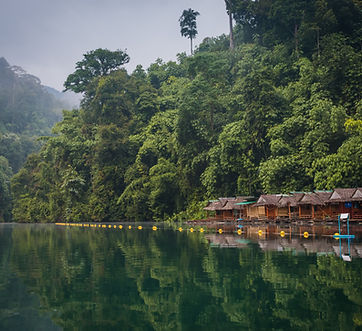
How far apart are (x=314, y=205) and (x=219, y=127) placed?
19353mm

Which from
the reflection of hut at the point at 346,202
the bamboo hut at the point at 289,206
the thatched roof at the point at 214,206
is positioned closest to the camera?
the reflection of hut at the point at 346,202

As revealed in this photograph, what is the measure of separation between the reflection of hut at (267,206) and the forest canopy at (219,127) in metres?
1.72

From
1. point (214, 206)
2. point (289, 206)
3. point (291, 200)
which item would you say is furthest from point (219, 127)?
point (291, 200)

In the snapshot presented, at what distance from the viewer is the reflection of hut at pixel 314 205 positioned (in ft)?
106

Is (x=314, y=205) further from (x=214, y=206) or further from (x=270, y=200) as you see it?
(x=214, y=206)

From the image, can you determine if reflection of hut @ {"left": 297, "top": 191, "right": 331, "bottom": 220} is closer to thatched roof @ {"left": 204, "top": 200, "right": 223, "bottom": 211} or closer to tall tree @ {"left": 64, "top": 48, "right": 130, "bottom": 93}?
thatched roof @ {"left": 204, "top": 200, "right": 223, "bottom": 211}

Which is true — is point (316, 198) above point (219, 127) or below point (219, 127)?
below

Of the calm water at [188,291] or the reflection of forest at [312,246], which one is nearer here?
the calm water at [188,291]

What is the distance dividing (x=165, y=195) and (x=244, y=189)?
483 inches

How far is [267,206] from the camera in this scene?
3738 cm

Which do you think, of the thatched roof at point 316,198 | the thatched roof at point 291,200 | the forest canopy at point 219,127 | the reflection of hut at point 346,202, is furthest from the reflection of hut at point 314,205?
the forest canopy at point 219,127

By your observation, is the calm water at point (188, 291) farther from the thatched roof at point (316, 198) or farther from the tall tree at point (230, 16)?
the tall tree at point (230, 16)

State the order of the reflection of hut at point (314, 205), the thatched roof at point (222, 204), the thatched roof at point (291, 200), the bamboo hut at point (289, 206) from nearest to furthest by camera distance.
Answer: the reflection of hut at point (314, 205), the thatched roof at point (291, 200), the bamboo hut at point (289, 206), the thatched roof at point (222, 204)

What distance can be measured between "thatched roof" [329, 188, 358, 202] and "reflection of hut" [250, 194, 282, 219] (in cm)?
582
